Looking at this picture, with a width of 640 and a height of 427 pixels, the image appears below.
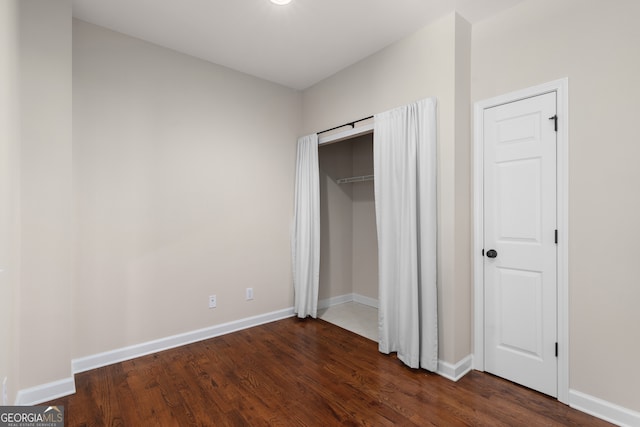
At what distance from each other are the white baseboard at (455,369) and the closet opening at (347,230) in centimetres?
162

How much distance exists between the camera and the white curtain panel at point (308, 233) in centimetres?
367

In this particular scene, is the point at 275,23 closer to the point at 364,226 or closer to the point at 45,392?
the point at 364,226

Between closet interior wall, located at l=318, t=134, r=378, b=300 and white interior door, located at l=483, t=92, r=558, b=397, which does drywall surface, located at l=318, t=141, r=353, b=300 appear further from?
white interior door, located at l=483, t=92, r=558, b=397

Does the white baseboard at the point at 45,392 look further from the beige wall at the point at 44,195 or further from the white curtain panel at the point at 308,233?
the white curtain panel at the point at 308,233

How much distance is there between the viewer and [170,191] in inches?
116

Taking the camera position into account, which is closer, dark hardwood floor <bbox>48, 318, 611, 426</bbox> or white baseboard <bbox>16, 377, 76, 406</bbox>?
dark hardwood floor <bbox>48, 318, 611, 426</bbox>

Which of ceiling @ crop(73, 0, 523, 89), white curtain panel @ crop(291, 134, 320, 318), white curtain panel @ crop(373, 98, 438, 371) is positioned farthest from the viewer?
white curtain panel @ crop(291, 134, 320, 318)

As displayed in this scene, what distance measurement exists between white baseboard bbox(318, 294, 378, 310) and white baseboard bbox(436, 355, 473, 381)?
1.74 metres

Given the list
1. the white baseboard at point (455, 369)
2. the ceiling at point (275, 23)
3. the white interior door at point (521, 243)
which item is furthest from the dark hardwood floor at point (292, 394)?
the ceiling at point (275, 23)

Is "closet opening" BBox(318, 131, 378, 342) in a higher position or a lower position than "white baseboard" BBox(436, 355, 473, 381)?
higher

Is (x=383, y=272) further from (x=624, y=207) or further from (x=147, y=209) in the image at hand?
(x=147, y=209)

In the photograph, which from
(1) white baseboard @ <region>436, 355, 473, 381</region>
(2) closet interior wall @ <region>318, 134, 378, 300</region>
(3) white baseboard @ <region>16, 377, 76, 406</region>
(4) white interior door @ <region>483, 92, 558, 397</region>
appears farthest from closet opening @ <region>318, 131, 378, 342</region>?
(3) white baseboard @ <region>16, 377, 76, 406</region>

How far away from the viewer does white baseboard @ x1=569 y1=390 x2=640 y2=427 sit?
181 centimetres

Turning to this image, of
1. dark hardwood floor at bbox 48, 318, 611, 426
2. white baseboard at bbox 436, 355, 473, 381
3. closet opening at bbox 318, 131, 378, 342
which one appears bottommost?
dark hardwood floor at bbox 48, 318, 611, 426
